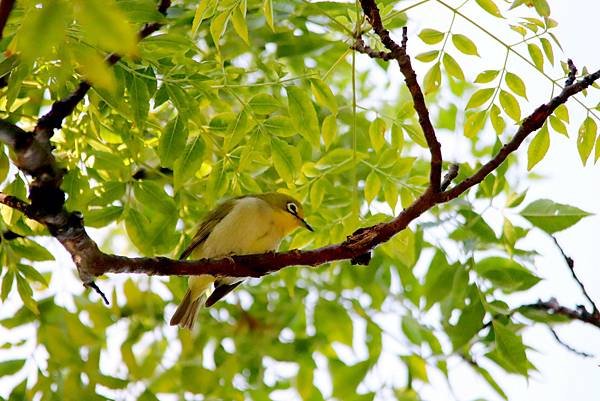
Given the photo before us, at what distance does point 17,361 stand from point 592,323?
2.23 metres

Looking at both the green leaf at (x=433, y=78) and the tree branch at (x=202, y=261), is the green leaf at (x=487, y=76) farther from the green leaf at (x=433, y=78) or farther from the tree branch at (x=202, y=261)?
the tree branch at (x=202, y=261)

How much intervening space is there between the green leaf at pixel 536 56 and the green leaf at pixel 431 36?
265 mm

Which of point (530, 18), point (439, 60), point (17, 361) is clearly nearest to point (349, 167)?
point (439, 60)

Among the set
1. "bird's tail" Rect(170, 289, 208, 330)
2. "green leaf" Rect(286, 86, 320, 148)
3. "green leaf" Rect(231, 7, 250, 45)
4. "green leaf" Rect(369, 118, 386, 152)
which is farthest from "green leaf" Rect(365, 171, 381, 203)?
"bird's tail" Rect(170, 289, 208, 330)

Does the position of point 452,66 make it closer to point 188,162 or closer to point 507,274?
point 188,162

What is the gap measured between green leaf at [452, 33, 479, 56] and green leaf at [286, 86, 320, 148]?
474mm

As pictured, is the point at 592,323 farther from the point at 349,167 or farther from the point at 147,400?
the point at 147,400

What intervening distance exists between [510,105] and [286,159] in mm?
712

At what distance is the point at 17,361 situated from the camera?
10.7 feet

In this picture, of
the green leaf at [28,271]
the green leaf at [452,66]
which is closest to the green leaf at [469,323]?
the green leaf at [452,66]

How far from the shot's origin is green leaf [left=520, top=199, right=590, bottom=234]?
10.3 ft

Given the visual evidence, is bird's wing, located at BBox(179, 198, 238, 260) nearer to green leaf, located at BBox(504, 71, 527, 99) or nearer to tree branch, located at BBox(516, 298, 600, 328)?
tree branch, located at BBox(516, 298, 600, 328)

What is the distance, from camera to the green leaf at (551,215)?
313cm

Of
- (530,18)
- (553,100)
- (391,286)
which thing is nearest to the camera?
(553,100)
